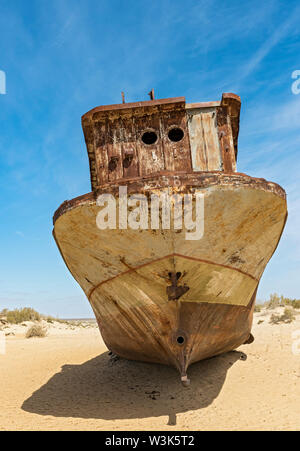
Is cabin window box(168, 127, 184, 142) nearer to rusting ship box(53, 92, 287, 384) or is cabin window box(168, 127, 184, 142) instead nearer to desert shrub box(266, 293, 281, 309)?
rusting ship box(53, 92, 287, 384)

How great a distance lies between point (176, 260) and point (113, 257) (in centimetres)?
80

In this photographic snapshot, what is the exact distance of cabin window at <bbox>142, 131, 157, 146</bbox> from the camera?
5258 mm

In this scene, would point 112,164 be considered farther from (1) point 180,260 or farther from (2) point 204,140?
(1) point 180,260

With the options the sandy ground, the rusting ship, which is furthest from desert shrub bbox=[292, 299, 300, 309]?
the rusting ship

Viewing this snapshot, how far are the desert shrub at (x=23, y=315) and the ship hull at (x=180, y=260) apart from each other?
15.5m

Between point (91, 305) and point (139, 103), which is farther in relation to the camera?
point (91, 305)

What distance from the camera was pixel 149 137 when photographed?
530 cm

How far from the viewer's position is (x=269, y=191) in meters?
3.85

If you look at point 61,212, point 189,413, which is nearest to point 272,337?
point 189,413

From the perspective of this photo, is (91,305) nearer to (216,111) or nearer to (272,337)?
(216,111)

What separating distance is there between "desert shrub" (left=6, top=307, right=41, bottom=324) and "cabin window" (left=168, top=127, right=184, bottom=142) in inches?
633

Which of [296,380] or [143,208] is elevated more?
[143,208]

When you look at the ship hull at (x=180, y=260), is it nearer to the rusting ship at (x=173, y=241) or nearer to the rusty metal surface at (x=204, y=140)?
the rusting ship at (x=173, y=241)

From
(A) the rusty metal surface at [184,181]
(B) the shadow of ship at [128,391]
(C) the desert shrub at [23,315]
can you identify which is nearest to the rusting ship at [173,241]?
(A) the rusty metal surface at [184,181]
